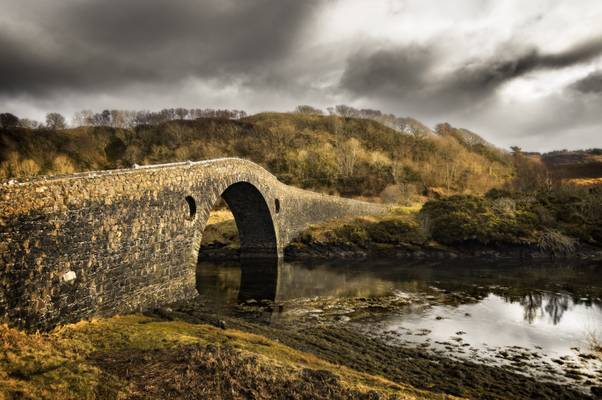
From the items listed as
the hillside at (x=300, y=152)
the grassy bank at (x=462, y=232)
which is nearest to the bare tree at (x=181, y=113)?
the hillside at (x=300, y=152)

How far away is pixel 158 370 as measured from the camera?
8.85 meters

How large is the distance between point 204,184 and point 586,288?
25.0 m

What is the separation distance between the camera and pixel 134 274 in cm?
1523

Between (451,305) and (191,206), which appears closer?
(191,206)

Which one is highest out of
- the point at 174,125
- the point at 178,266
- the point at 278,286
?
the point at 174,125

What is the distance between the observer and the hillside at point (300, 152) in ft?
250

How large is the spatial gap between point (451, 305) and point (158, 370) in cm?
1694

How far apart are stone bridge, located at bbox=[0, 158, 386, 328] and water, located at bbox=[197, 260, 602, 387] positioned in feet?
13.5

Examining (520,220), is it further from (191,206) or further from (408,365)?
(191,206)

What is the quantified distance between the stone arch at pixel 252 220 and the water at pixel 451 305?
11.5 ft

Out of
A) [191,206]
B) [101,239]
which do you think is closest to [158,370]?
[101,239]

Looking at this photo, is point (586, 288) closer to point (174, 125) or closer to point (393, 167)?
point (393, 167)

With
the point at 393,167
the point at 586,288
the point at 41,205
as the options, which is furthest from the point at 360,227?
the point at 393,167

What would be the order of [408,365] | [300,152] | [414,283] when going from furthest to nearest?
[300,152] → [414,283] → [408,365]
